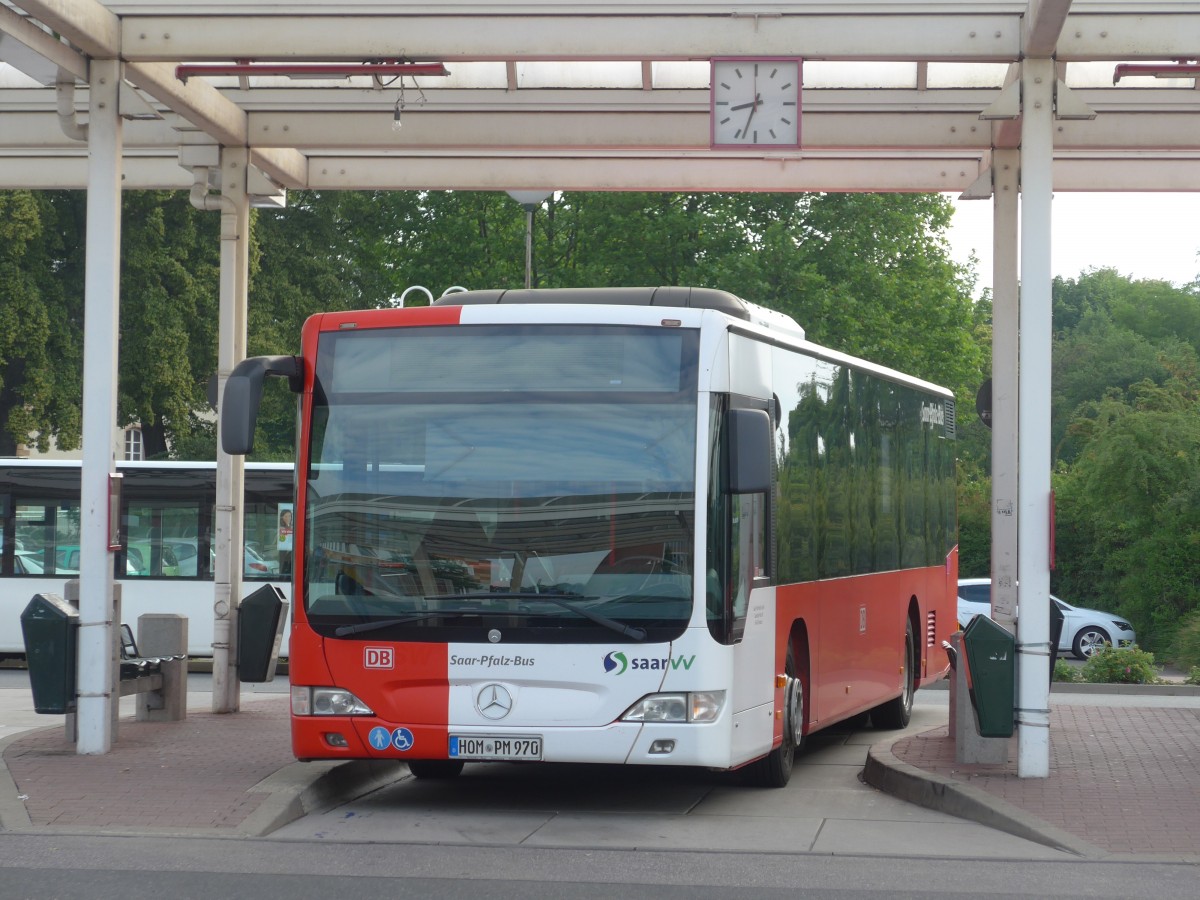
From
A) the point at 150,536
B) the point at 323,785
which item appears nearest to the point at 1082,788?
the point at 323,785

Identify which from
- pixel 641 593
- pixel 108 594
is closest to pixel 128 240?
pixel 108 594

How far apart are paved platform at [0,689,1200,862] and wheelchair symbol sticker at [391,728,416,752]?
0.68 metres

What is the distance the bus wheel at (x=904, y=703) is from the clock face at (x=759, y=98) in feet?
18.7

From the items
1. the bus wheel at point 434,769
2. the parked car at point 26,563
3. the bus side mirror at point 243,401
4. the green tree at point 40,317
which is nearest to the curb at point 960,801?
the bus wheel at point 434,769

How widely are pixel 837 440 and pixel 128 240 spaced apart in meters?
29.4

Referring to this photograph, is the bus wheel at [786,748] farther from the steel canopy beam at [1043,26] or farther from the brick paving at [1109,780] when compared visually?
the steel canopy beam at [1043,26]

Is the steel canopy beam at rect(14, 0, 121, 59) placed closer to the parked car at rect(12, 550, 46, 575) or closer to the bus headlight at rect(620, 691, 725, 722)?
the bus headlight at rect(620, 691, 725, 722)

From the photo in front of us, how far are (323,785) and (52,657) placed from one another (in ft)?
7.71

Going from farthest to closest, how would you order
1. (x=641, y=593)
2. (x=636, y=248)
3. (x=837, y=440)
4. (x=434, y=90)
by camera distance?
1. (x=636, y=248)
2. (x=434, y=90)
3. (x=837, y=440)
4. (x=641, y=593)

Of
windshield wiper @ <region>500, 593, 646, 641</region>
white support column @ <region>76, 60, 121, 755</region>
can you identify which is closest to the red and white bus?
windshield wiper @ <region>500, 593, 646, 641</region>

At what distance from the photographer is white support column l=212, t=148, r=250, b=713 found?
49.3ft

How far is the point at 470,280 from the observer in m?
45.9

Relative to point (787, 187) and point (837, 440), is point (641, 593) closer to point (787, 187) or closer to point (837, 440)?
point (837, 440)

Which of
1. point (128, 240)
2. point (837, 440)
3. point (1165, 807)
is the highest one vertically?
point (128, 240)
